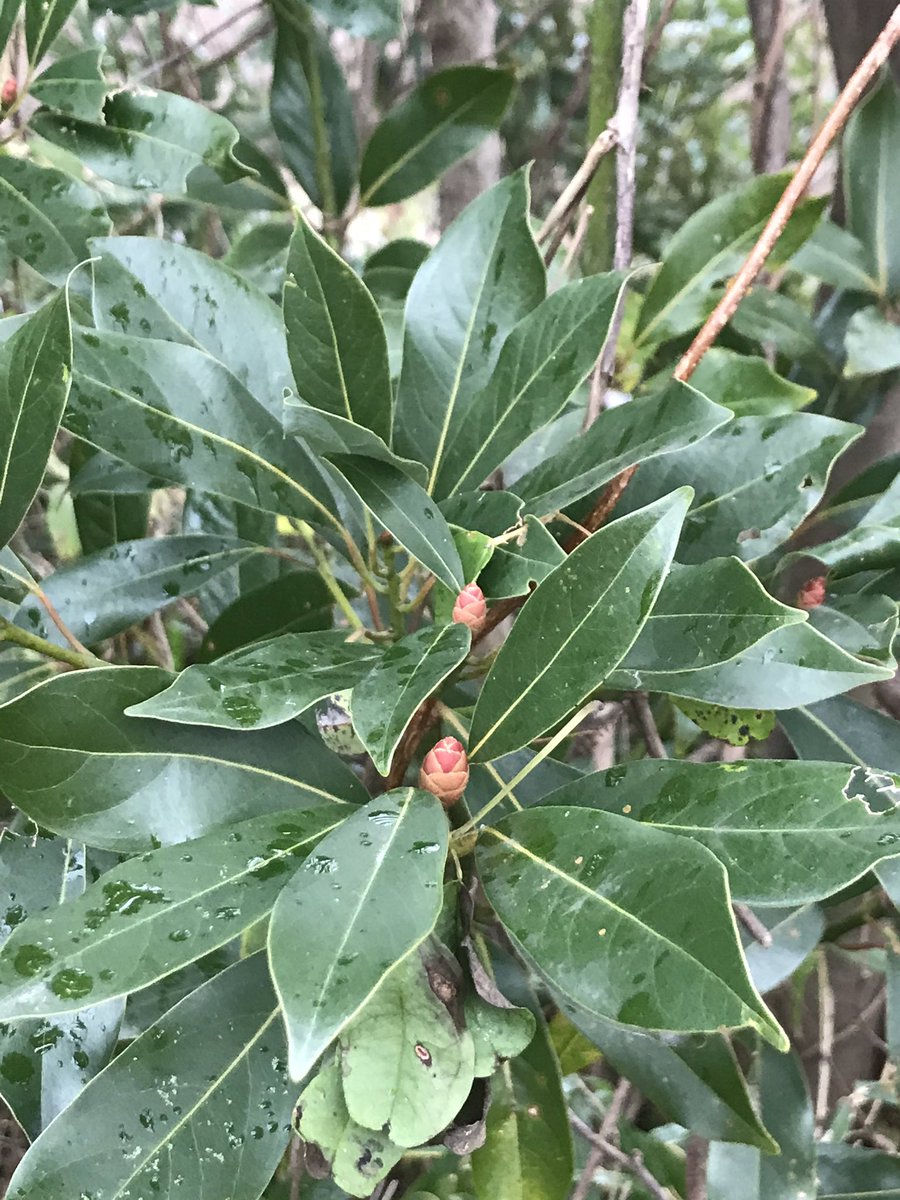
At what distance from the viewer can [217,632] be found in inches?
25.6

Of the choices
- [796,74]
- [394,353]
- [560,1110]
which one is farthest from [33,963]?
[796,74]

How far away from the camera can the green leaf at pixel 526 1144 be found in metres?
0.46

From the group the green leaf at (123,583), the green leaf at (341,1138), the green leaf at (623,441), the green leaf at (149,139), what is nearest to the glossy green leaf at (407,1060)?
the green leaf at (341,1138)

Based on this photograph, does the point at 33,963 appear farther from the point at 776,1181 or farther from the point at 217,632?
the point at 776,1181

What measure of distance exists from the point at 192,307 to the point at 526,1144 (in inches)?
21.3

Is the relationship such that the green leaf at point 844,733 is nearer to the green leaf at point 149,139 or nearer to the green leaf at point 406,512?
the green leaf at point 406,512

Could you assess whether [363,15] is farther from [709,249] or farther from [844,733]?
[844,733]

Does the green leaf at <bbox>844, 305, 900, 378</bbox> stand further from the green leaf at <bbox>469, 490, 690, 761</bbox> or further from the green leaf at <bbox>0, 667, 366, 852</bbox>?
the green leaf at <bbox>0, 667, 366, 852</bbox>

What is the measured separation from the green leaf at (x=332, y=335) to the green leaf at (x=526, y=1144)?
37 cm

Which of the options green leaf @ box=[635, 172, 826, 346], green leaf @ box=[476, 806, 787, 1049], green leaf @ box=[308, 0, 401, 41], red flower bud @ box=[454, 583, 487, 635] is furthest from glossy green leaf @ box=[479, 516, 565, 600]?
green leaf @ box=[308, 0, 401, 41]

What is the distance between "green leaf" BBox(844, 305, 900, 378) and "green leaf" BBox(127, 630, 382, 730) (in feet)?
1.73

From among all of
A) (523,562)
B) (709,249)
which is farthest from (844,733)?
(709,249)

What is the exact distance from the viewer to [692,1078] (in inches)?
17.8

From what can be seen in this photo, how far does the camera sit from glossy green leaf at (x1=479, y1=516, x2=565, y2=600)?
1.30 ft
